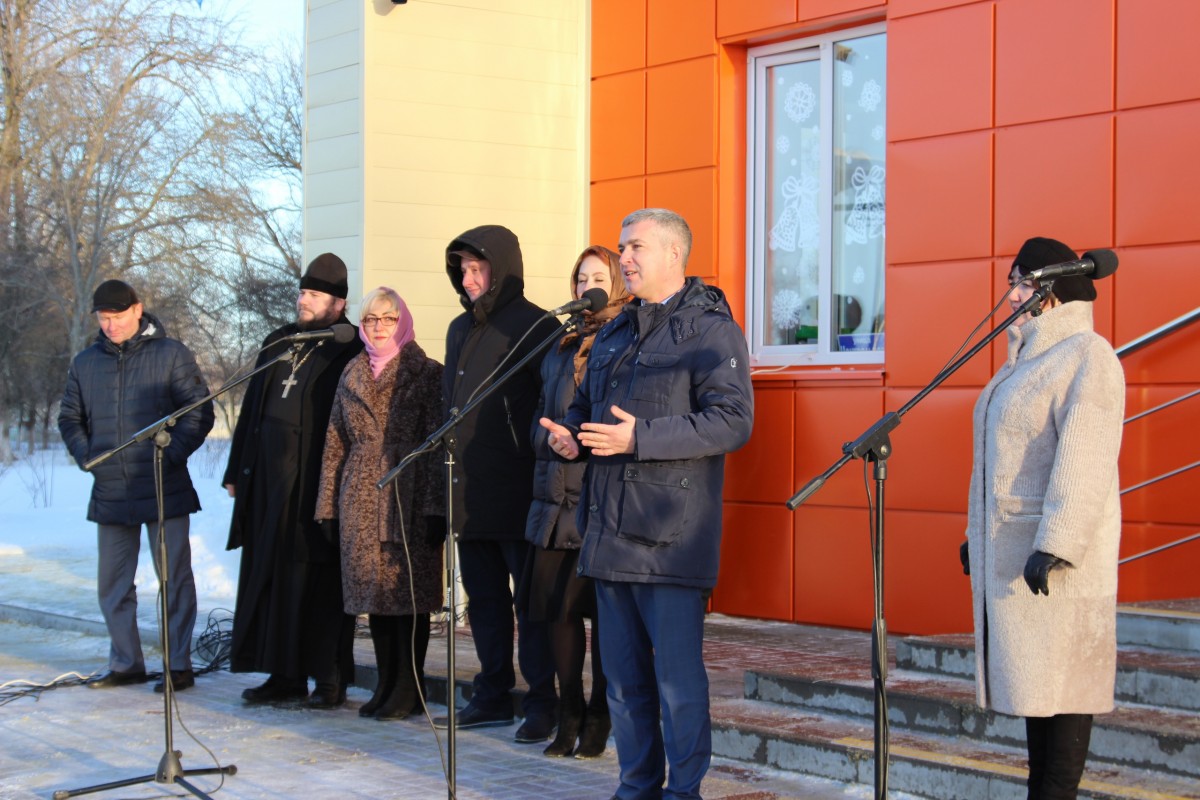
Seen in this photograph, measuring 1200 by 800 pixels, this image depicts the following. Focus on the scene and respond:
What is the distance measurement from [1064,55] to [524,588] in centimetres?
381

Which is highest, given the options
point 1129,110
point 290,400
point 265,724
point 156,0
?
point 156,0

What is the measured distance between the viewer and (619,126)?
360 inches

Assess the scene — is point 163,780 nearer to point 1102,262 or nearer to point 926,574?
point 1102,262

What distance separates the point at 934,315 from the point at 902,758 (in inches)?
123

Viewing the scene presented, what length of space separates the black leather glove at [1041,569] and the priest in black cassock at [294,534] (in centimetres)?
380

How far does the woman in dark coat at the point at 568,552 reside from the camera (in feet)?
17.8

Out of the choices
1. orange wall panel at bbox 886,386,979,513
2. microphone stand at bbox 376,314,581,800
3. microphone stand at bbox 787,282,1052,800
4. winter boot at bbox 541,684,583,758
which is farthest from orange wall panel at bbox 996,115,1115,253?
microphone stand at bbox 787,282,1052,800

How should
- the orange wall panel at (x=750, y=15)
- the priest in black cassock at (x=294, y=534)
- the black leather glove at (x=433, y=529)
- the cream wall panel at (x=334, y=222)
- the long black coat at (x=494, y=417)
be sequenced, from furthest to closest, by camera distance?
the cream wall panel at (x=334, y=222)
the orange wall panel at (x=750, y=15)
the priest in black cassock at (x=294, y=534)
the black leather glove at (x=433, y=529)
the long black coat at (x=494, y=417)

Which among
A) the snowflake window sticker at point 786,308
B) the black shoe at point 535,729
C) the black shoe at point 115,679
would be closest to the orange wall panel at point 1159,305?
the snowflake window sticker at point 786,308

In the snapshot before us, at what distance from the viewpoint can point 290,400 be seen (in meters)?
6.82

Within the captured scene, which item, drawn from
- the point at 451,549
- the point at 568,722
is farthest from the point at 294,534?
the point at 451,549

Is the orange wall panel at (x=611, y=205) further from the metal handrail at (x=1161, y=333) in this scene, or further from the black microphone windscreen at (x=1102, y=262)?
the black microphone windscreen at (x=1102, y=262)

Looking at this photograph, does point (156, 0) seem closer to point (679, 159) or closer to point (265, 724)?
point (679, 159)

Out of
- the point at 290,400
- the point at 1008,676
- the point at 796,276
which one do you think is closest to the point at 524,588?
the point at 290,400
